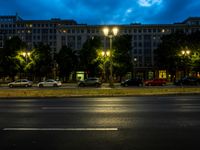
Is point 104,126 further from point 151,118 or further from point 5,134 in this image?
point 5,134

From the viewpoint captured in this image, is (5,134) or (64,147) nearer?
(64,147)

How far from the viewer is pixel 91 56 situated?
Result: 6550 centimetres

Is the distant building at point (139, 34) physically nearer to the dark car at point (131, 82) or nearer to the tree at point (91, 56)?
the tree at point (91, 56)

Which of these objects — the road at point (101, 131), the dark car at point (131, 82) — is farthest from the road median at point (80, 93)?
the dark car at point (131, 82)

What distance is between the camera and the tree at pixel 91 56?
65.0 m

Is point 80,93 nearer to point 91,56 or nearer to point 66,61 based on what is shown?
point 91,56

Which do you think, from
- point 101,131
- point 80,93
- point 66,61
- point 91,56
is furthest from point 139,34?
point 101,131

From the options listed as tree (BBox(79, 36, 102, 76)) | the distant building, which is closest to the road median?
tree (BBox(79, 36, 102, 76))

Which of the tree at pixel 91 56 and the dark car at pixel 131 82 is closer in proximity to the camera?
the dark car at pixel 131 82

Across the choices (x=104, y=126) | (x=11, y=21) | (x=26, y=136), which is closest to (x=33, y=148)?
(x=26, y=136)

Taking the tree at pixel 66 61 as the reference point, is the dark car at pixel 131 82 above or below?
below

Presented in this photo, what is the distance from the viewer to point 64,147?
6688 mm

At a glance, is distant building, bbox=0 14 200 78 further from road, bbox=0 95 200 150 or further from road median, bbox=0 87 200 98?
road, bbox=0 95 200 150

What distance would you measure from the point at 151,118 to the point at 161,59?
73.1 metres
